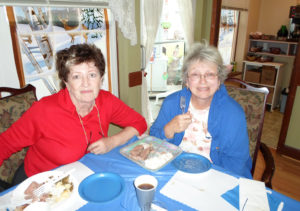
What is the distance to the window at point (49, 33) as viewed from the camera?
5.98 feet

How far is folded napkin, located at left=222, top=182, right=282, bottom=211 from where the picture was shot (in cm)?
87

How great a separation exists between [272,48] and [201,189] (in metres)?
4.30

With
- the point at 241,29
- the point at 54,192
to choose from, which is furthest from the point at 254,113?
the point at 241,29

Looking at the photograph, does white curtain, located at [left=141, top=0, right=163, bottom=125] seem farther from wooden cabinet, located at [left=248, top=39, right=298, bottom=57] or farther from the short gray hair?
wooden cabinet, located at [left=248, top=39, right=298, bottom=57]

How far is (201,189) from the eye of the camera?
96 cm

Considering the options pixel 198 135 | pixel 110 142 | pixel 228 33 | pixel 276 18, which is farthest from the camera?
pixel 228 33

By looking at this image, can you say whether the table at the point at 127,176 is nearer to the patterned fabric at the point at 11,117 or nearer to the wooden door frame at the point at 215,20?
the patterned fabric at the point at 11,117

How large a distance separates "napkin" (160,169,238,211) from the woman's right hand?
310 millimetres

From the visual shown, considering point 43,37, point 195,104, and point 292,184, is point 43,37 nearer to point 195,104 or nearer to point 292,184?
point 195,104

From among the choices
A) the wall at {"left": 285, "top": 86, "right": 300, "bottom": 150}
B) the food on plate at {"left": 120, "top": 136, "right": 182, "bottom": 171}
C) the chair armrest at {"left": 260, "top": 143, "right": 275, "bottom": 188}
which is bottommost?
the wall at {"left": 285, "top": 86, "right": 300, "bottom": 150}

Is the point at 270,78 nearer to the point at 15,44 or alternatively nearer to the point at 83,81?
the point at 83,81

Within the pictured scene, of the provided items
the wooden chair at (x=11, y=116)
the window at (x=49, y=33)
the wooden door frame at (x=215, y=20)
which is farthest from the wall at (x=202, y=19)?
the wooden chair at (x=11, y=116)

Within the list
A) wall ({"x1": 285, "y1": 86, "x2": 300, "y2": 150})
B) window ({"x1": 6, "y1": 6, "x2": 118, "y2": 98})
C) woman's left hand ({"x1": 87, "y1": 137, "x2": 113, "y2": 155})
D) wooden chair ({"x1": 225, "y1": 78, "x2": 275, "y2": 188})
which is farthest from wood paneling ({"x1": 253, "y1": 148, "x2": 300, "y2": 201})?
window ({"x1": 6, "y1": 6, "x2": 118, "y2": 98})

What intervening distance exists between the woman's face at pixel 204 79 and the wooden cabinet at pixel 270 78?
10.8 feet
